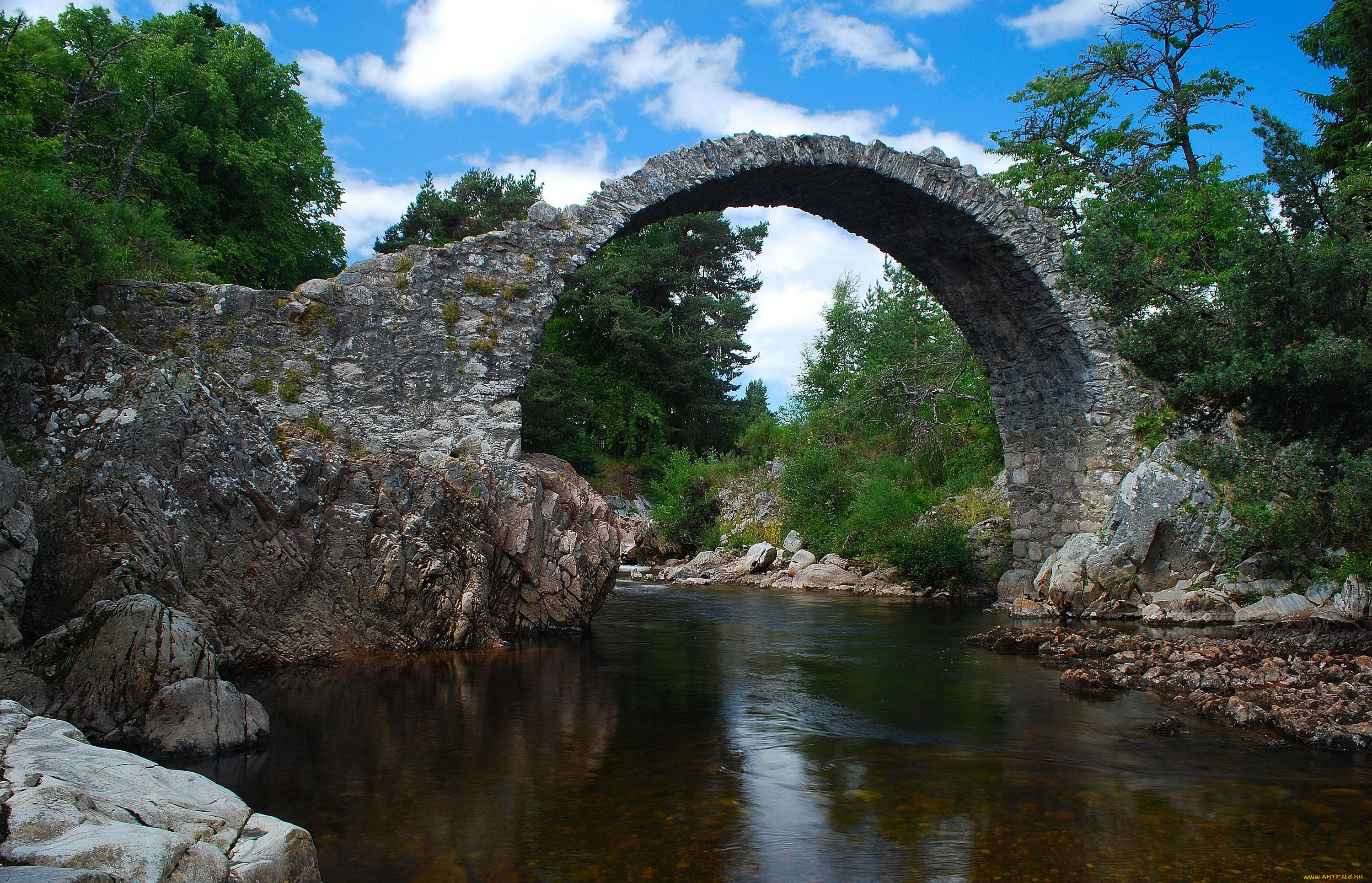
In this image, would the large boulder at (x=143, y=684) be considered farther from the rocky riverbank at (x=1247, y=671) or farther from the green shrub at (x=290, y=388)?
the rocky riverbank at (x=1247, y=671)

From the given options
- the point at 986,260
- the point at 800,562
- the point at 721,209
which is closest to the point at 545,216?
the point at 721,209

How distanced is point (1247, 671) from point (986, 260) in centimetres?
593

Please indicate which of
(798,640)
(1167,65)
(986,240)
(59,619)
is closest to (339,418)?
(59,619)

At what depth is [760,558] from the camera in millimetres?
16109

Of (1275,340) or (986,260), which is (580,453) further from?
(1275,340)

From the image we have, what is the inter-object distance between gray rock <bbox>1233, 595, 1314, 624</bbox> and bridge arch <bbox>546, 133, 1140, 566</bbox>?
7.48ft

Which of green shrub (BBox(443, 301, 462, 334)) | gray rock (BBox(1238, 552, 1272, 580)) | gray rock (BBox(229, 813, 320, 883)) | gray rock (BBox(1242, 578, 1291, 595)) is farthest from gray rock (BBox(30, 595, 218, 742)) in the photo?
gray rock (BBox(1238, 552, 1272, 580))

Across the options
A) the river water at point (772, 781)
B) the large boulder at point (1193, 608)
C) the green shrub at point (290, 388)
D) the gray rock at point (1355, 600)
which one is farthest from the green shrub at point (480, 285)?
the gray rock at point (1355, 600)

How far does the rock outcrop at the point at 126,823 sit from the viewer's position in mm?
1899

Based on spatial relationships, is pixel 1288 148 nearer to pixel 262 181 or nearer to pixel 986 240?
pixel 986 240

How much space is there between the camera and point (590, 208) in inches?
318

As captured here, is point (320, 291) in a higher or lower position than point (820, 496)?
higher

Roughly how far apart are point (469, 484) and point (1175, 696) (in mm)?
5580

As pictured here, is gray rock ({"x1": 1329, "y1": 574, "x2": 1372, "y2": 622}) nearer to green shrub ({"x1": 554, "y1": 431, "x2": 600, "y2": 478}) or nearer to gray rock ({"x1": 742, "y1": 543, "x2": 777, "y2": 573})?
gray rock ({"x1": 742, "y1": 543, "x2": 777, "y2": 573})
